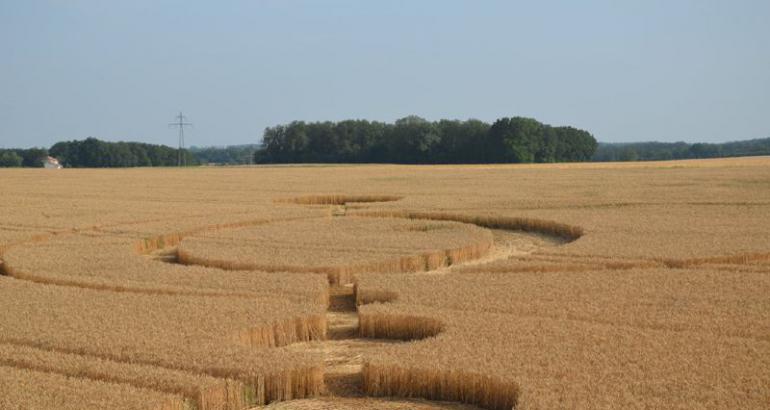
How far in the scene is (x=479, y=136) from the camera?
285ft

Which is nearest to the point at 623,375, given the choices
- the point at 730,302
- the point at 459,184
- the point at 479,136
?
the point at 730,302

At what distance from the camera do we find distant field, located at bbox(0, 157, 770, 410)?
7.86 m

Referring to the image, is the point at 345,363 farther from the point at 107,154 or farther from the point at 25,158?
the point at 25,158

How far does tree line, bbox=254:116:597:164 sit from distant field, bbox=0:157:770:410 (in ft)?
195

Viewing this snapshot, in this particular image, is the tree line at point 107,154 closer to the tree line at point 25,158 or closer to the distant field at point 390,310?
the tree line at point 25,158

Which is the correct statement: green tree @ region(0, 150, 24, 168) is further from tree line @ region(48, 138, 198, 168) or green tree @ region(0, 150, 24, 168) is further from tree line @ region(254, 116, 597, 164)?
tree line @ region(254, 116, 597, 164)

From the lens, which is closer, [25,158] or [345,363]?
[345,363]

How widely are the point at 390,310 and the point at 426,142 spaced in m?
76.9

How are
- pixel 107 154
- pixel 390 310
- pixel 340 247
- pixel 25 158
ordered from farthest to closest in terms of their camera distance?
pixel 25 158 → pixel 107 154 → pixel 340 247 → pixel 390 310

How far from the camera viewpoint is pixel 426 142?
87562 mm

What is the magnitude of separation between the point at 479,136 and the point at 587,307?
251 ft

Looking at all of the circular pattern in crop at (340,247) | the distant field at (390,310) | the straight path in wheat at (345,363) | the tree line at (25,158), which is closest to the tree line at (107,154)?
the tree line at (25,158)

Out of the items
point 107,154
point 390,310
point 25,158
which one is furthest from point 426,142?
point 390,310

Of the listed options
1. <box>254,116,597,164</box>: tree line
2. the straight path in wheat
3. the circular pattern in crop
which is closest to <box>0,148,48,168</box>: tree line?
<box>254,116,597,164</box>: tree line
